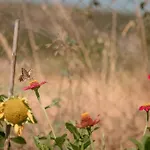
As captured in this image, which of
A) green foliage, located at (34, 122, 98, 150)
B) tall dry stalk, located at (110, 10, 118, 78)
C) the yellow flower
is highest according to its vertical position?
tall dry stalk, located at (110, 10, 118, 78)

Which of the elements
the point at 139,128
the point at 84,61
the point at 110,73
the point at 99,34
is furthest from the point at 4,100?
the point at 99,34

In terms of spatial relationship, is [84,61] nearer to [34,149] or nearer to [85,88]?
[85,88]

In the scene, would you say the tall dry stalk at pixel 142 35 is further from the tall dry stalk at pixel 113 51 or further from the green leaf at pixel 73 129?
the green leaf at pixel 73 129

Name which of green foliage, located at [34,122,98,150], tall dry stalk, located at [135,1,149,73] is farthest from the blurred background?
green foliage, located at [34,122,98,150]

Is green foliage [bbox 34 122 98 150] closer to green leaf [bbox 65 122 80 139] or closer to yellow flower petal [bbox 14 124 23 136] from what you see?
green leaf [bbox 65 122 80 139]

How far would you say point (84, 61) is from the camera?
323 cm

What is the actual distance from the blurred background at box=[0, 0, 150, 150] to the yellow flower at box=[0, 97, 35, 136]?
107 cm

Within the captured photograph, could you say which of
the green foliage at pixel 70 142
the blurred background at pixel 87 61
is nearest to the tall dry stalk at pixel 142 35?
the blurred background at pixel 87 61

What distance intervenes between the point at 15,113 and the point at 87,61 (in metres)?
1.76

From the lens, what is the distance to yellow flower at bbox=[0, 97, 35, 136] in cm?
135

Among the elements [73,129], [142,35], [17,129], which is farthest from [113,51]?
[17,129]

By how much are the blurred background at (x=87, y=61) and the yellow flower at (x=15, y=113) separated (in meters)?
1.07

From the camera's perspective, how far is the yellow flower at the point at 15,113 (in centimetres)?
135

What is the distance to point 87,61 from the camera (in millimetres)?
3088
